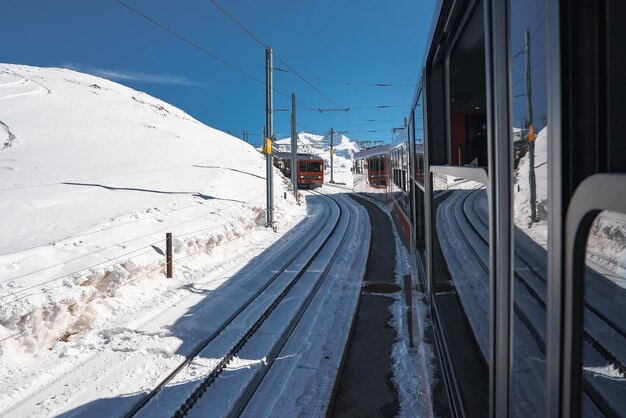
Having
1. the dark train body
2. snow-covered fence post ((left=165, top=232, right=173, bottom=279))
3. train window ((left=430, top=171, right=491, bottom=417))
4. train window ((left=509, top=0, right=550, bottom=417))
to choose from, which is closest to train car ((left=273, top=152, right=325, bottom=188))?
snow-covered fence post ((left=165, top=232, right=173, bottom=279))

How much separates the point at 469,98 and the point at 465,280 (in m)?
1.80

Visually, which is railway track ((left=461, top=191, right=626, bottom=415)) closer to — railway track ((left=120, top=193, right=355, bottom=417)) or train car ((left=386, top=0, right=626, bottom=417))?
train car ((left=386, top=0, right=626, bottom=417))

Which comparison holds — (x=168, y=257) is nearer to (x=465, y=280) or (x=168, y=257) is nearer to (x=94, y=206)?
(x=94, y=206)

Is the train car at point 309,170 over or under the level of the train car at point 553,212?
over

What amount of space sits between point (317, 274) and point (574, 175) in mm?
8109

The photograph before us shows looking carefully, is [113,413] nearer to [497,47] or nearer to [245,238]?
[497,47]

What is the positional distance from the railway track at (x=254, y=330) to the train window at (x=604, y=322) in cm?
353

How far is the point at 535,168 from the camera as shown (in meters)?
1.39

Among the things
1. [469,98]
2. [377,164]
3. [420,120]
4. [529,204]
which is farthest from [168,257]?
[377,164]

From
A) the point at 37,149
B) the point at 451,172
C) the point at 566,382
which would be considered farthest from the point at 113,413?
the point at 37,149

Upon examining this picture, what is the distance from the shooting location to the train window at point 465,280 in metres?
2.38

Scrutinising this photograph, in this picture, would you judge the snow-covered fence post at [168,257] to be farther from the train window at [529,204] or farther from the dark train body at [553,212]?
the train window at [529,204]

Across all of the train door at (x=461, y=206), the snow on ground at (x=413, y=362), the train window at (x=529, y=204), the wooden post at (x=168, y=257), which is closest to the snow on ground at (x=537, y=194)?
the train window at (x=529, y=204)

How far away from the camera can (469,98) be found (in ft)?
12.8
